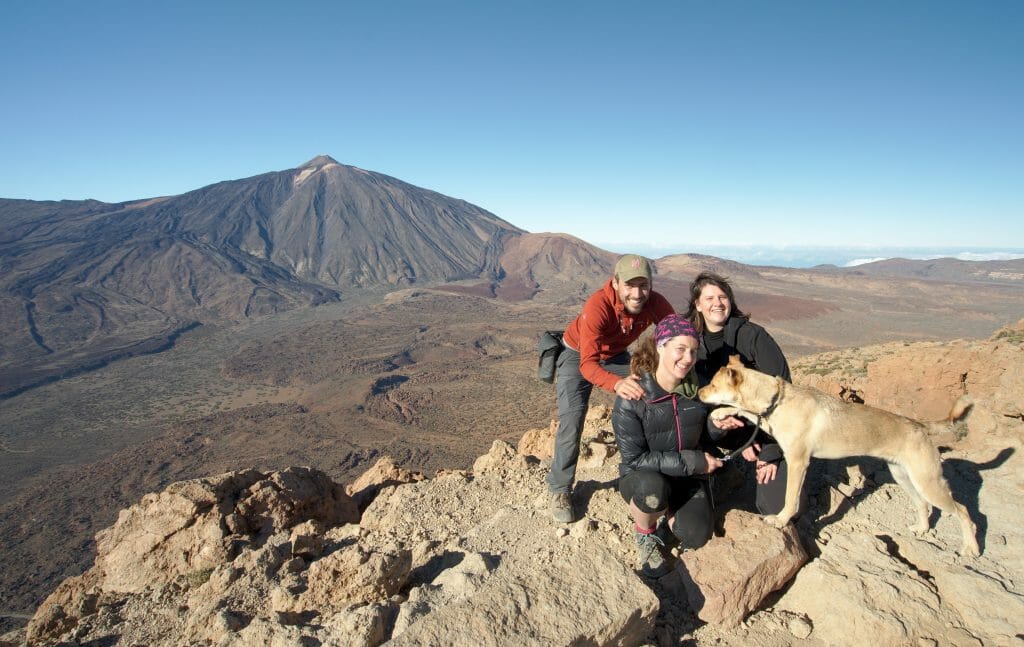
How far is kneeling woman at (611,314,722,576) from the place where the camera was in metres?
2.56

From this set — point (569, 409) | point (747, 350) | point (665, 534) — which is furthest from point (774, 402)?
point (569, 409)

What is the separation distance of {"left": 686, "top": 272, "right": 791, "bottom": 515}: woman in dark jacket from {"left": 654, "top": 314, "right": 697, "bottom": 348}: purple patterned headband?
0.55 metres

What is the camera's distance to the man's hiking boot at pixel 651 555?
8.77 feet

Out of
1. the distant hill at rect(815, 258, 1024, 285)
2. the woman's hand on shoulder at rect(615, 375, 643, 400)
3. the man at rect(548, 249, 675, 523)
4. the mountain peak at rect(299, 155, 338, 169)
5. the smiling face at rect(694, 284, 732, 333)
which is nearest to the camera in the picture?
the woman's hand on shoulder at rect(615, 375, 643, 400)

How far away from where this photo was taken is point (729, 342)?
337cm

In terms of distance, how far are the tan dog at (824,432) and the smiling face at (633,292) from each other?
695 millimetres

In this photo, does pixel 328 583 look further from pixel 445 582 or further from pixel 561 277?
pixel 561 277

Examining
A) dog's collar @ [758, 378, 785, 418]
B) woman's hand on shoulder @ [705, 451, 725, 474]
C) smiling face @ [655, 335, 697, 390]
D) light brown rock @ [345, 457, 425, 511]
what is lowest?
light brown rock @ [345, 457, 425, 511]

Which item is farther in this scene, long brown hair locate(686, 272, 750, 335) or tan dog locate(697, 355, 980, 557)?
long brown hair locate(686, 272, 750, 335)

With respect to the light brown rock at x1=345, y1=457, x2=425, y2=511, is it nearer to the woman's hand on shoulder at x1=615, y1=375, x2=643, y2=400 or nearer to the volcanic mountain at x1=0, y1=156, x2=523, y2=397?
the woman's hand on shoulder at x1=615, y1=375, x2=643, y2=400

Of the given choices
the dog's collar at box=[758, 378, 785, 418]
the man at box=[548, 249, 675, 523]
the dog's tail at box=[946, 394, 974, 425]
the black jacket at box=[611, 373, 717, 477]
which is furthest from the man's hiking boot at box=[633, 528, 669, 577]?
the dog's tail at box=[946, 394, 974, 425]

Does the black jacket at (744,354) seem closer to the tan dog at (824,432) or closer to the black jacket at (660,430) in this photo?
the tan dog at (824,432)

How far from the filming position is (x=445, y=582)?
7.55 ft

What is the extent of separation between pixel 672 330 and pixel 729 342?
1.09 metres
